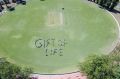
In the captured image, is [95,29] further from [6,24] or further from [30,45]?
[6,24]

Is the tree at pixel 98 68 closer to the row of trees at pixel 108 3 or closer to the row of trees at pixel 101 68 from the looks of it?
the row of trees at pixel 101 68

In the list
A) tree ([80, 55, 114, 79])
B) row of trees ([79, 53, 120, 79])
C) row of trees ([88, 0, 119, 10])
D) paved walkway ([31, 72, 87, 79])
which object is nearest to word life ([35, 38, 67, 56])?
paved walkway ([31, 72, 87, 79])

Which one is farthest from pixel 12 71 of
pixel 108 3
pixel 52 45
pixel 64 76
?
pixel 108 3

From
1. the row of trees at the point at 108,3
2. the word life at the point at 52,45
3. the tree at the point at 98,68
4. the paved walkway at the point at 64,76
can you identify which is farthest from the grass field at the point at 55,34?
the tree at the point at 98,68

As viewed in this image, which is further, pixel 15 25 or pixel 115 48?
pixel 15 25

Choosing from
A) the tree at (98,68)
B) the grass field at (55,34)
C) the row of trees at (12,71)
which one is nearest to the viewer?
the tree at (98,68)

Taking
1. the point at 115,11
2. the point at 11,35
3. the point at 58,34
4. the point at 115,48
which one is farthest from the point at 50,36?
the point at 115,11
